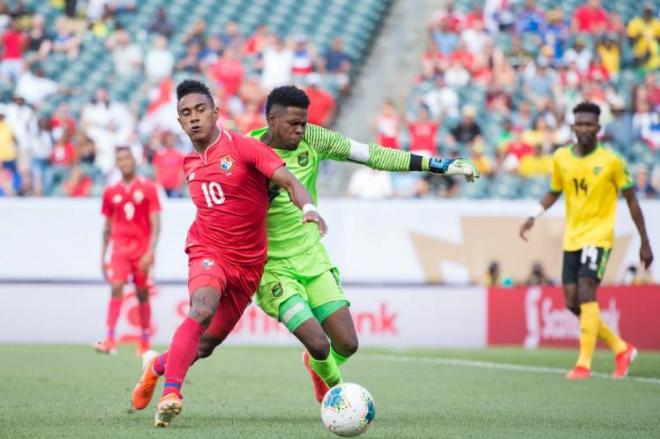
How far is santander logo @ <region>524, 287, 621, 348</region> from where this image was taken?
18.3m

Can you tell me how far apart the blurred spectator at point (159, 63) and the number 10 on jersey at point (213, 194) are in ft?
48.0

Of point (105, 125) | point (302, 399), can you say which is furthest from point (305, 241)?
point (105, 125)

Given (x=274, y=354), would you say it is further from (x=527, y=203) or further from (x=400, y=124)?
(x=400, y=124)

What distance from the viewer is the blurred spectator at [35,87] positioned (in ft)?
70.6

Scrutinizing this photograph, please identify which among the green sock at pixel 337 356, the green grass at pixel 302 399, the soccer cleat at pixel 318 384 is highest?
the green sock at pixel 337 356

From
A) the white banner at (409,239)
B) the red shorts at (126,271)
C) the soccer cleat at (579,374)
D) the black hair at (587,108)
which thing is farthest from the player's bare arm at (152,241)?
the black hair at (587,108)

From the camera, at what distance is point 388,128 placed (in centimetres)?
2159

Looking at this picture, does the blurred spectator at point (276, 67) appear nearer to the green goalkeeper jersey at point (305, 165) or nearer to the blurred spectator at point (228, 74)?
the blurred spectator at point (228, 74)

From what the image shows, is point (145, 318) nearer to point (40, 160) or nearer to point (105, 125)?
point (40, 160)

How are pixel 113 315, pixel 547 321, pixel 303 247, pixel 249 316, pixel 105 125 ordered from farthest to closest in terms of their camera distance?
pixel 105 125 < pixel 249 316 < pixel 547 321 < pixel 113 315 < pixel 303 247

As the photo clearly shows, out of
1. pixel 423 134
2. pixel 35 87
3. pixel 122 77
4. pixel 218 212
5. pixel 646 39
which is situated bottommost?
pixel 218 212

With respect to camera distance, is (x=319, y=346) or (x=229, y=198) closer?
(x=229, y=198)

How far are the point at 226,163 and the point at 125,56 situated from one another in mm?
15225

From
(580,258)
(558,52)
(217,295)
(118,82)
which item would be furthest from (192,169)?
(558,52)
